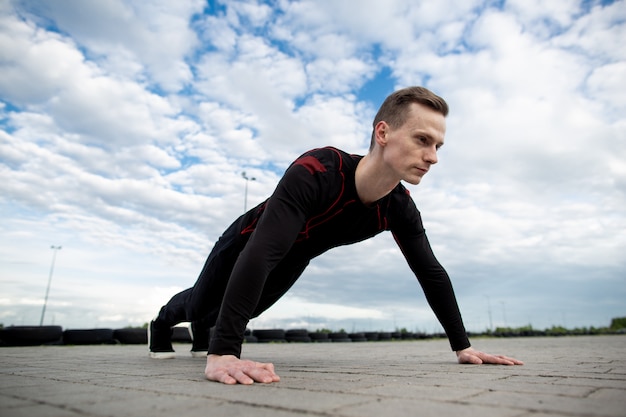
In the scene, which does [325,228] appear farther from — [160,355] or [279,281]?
[160,355]

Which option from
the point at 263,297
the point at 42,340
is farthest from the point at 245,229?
the point at 42,340

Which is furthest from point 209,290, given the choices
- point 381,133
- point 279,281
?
point 381,133

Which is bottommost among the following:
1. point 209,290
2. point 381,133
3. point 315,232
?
point 209,290

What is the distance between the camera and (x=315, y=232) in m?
2.89

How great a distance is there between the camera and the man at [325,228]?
218 cm

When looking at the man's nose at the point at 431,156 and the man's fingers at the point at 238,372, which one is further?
the man's nose at the point at 431,156

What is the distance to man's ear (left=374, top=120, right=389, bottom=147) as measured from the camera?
8.62 ft

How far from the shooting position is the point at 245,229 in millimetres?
3016

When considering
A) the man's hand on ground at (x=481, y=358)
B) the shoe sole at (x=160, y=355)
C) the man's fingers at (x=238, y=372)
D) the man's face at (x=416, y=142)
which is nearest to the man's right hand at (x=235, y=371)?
the man's fingers at (x=238, y=372)

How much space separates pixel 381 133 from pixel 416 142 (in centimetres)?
24

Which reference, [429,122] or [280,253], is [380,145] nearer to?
[429,122]

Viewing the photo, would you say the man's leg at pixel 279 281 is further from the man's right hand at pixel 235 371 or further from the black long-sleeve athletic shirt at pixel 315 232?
the man's right hand at pixel 235 371

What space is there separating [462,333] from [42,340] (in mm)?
6504

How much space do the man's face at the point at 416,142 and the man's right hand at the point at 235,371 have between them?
1338 mm
